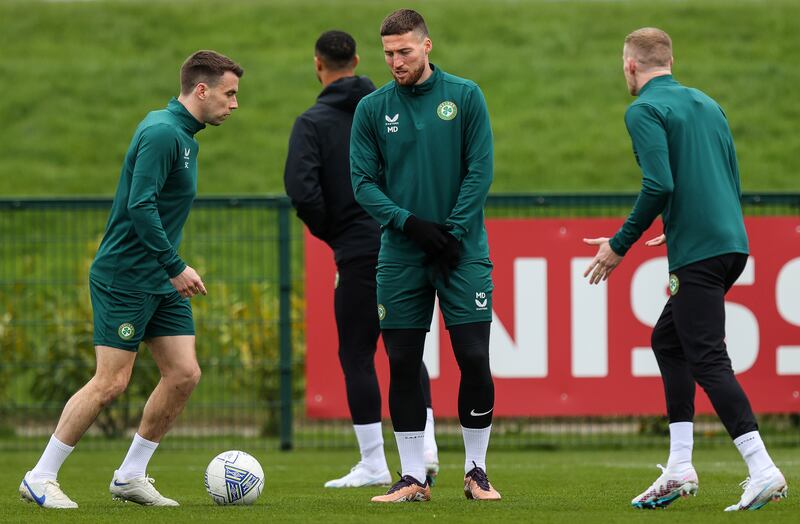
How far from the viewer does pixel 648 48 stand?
6.72m

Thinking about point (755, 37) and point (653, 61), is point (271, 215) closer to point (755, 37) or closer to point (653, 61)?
point (653, 61)

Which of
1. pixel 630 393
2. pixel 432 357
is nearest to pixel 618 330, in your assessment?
pixel 630 393

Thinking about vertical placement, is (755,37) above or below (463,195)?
above

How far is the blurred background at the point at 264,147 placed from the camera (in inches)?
476

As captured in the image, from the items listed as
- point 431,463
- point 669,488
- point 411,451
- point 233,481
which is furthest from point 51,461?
point 669,488

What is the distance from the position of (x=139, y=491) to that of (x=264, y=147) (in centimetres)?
1877

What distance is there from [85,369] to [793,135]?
16316 millimetres

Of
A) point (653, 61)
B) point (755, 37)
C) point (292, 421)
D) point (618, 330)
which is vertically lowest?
point (292, 421)

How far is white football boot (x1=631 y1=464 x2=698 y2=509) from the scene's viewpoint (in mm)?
6559

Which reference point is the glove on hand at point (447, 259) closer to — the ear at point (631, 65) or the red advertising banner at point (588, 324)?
the ear at point (631, 65)

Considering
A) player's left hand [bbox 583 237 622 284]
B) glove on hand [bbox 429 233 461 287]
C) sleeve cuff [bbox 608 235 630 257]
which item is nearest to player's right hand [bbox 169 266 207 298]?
glove on hand [bbox 429 233 461 287]

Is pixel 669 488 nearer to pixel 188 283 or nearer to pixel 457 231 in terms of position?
pixel 457 231

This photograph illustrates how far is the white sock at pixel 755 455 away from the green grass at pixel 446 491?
19 cm

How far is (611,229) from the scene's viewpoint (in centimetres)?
1162
